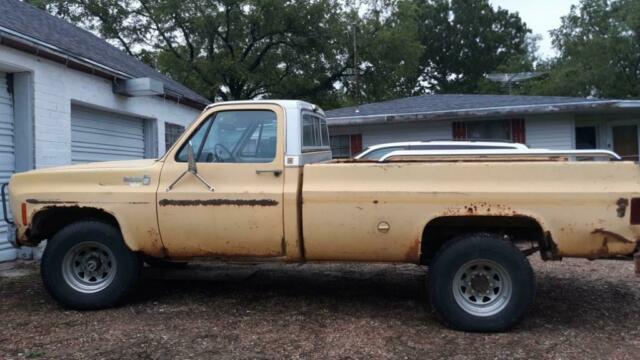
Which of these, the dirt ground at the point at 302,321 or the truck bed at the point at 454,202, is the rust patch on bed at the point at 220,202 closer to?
the truck bed at the point at 454,202

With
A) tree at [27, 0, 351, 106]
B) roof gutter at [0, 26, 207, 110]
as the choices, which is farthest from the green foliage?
roof gutter at [0, 26, 207, 110]

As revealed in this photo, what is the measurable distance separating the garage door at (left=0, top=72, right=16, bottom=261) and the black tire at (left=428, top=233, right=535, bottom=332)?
6.43 metres

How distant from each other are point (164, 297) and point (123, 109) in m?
5.94

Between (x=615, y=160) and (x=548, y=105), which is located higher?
(x=548, y=105)

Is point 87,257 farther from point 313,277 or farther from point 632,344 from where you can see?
point 632,344

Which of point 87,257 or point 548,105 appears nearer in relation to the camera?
point 87,257

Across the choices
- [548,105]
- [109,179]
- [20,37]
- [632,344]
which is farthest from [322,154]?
[548,105]

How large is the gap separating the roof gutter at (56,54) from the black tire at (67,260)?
11.9 ft

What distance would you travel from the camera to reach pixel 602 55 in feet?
95.4

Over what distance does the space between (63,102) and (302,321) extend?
20.2 ft

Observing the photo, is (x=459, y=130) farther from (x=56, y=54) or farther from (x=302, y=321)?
(x=302, y=321)

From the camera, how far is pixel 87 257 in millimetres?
5680

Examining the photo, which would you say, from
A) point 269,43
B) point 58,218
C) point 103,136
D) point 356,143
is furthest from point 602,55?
point 58,218

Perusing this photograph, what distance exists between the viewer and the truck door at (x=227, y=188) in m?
5.25
